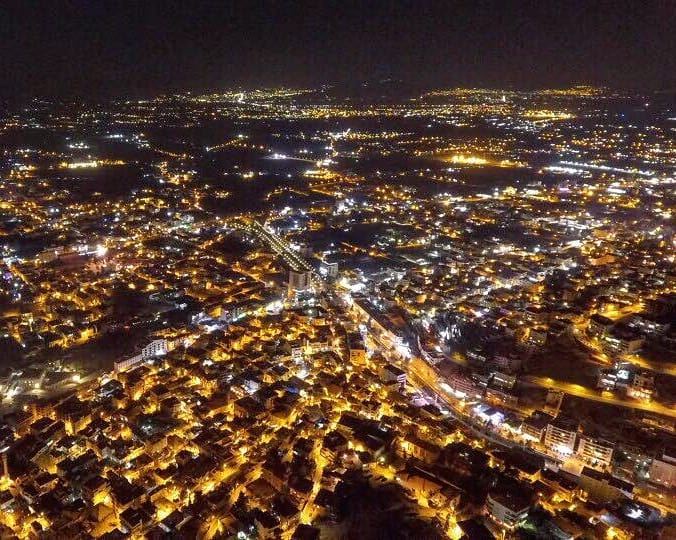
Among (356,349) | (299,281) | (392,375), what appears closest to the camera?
(392,375)

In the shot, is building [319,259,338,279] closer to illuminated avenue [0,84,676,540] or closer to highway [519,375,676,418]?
illuminated avenue [0,84,676,540]

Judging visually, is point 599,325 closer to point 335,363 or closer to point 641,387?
point 641,387

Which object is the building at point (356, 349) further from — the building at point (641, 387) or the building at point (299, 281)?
the building at point (641, 387)

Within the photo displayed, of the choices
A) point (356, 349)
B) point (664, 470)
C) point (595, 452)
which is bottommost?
point (356, 349)

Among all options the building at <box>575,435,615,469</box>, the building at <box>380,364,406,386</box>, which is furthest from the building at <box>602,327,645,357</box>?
the building at <box>380,364,406,386</box>

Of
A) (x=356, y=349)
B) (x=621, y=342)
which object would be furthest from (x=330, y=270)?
(x=621, y=342)

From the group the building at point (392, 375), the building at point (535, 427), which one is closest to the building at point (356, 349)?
the building at point (392, 375)

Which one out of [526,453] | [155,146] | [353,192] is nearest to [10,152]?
[155,146]
